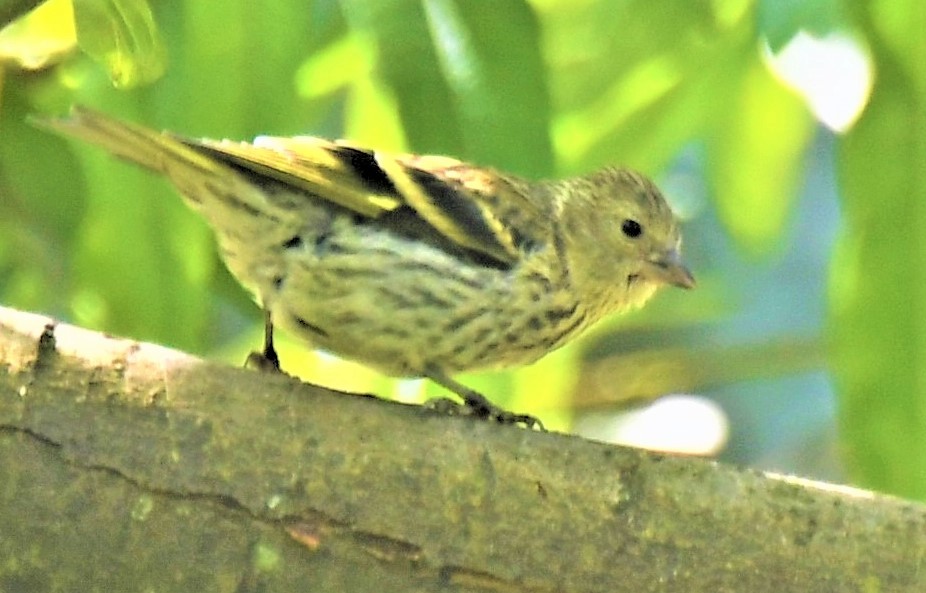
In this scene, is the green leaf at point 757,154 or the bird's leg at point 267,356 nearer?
the bird's leg at point 267,356

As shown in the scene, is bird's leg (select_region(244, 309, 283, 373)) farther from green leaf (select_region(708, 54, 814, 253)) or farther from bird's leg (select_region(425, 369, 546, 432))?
green leaf (select_region(708, 54, 814, 253))

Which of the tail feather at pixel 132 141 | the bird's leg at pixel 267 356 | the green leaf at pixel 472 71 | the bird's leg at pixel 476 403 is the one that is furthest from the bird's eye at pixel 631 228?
the tail feather at pixel 132 141

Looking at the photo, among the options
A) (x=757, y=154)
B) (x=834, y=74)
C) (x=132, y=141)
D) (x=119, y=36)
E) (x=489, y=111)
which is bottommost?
(x=119, y=36)

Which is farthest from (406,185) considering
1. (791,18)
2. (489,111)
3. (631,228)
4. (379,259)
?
(791,18)

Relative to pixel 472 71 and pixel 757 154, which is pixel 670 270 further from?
pixel 472 71

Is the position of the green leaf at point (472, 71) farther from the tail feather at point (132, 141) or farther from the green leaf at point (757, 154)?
the green leaf at point (757, 154)

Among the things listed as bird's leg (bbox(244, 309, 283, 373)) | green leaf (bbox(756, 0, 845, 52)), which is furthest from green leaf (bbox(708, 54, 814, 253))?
bird's leg (bbox(244, 309, 283, 373))

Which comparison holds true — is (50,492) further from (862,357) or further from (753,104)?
(753,104)
